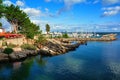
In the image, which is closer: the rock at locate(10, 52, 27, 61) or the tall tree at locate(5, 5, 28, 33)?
the rock at locate(10, 52, 27, 61)

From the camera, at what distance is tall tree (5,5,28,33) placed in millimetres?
97125

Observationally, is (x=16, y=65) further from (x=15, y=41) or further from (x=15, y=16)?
(x=15, y=16)

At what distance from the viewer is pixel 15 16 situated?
98.4m

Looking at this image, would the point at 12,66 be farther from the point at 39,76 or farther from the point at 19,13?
the point at 19,13

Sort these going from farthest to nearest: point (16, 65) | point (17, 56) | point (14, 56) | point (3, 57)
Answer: point (17, 56)
point (14, 56)
point (3, 57)
point (16, 65)

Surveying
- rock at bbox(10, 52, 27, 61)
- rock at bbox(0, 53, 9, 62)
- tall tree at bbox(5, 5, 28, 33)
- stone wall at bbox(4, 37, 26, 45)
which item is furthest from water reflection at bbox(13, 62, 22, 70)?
tall tree at bbox(5, 5, 28, 33)

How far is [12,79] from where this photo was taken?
4466 cm

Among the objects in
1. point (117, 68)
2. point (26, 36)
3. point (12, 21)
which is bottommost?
point (117, 68)

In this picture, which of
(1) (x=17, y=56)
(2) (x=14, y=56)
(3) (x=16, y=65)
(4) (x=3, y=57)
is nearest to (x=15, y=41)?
(1) (x=17, y=56)

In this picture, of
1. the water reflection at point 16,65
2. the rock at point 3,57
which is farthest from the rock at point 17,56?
the water reflection at point 16,65

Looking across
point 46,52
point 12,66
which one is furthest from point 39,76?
point 46,52

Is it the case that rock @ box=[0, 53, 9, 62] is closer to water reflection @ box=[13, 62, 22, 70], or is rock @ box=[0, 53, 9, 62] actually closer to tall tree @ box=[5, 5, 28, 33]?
water reflection @ box=[13, 62, 22, 70]

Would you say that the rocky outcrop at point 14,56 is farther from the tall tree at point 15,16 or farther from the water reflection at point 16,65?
the tall tree at point 15,16

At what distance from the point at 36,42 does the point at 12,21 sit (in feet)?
53.8
